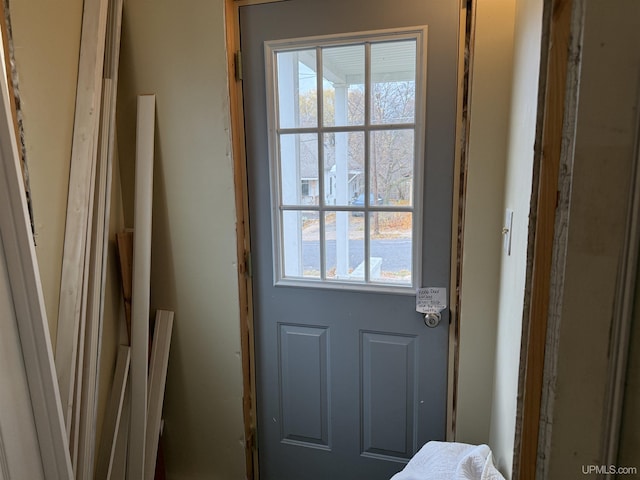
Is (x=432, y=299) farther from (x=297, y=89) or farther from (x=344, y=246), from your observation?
→ (x=297, y=89)

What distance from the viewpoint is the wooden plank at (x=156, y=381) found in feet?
5.54

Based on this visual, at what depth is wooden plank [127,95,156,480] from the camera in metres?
1.61

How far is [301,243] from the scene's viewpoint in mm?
1663

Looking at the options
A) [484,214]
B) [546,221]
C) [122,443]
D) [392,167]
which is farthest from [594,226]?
[122,443]

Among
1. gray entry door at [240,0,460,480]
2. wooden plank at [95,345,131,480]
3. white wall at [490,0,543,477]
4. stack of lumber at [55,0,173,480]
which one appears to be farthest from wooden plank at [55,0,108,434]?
white wall at [490,0,543,477]

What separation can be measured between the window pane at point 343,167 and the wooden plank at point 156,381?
0.89 m

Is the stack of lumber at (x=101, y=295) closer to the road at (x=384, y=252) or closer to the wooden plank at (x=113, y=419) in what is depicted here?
the wooden plank at (x=113, y=419)

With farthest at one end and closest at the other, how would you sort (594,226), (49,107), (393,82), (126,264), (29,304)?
(126,264)
(393,82)
(49,107)
(29,304)
(594,226)

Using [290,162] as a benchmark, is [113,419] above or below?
below

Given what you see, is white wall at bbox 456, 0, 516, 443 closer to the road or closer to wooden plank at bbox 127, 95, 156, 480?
the road

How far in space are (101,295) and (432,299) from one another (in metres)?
1.25

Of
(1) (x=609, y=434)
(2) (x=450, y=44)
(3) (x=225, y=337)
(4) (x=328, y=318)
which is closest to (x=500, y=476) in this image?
(1) (x=609, y=434)

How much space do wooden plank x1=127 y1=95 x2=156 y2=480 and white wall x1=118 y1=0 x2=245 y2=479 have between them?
0.20 feet

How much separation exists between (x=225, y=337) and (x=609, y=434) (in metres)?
1.45
